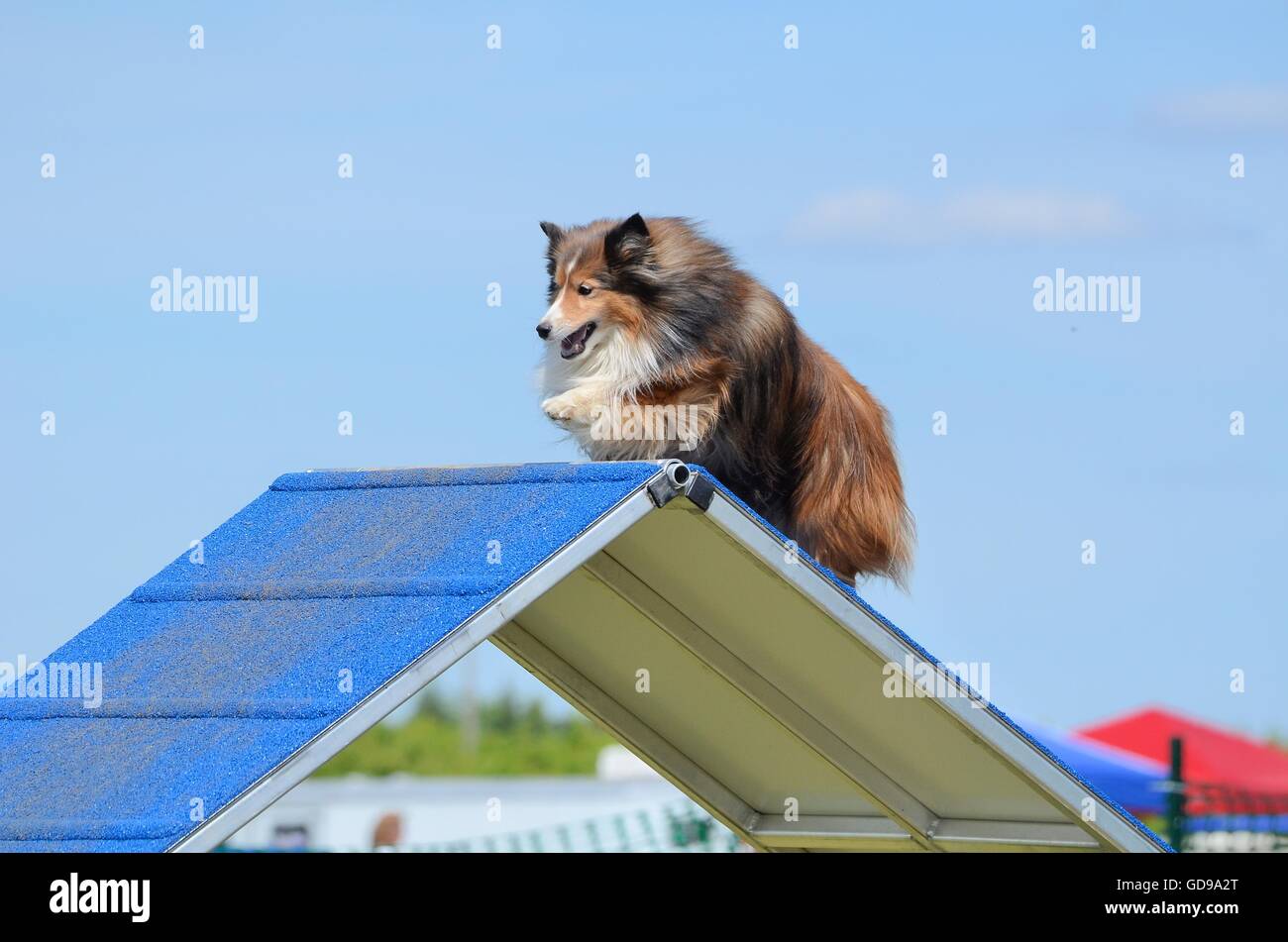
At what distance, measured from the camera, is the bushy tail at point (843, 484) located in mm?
4715

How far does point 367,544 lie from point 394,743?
26284mm

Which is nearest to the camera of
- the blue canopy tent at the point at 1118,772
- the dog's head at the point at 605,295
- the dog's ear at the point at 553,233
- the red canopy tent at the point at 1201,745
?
the dog's head at the point at 605,295

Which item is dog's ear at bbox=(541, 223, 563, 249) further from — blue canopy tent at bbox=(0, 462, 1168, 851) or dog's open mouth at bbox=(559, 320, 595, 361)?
blue canopy tent at bbox=(0, 462, 1168, 851)

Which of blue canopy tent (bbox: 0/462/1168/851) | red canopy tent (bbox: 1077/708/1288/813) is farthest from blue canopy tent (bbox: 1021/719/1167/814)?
blue canopy tent (bbox: 0/462/1168/851)

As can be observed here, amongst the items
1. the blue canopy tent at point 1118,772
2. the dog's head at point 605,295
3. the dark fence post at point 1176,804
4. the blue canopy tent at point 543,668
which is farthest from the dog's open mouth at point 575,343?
the blue canopy tent at point 1118,772

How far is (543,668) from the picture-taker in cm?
529

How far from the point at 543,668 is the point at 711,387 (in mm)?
1174

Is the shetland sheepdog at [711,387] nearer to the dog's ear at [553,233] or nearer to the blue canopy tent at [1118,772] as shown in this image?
the dog's ear at [553,233]

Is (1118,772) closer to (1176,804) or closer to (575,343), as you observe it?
(1176,804)

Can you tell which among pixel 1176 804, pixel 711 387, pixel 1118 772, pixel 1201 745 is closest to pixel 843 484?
pixel 711 387

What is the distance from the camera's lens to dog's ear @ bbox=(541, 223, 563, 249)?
4.96m

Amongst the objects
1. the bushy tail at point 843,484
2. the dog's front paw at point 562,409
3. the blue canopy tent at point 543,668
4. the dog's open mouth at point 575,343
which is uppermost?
the dog's open mouth at point 575,343

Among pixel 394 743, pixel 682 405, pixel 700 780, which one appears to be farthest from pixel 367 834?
pixel 682 405
